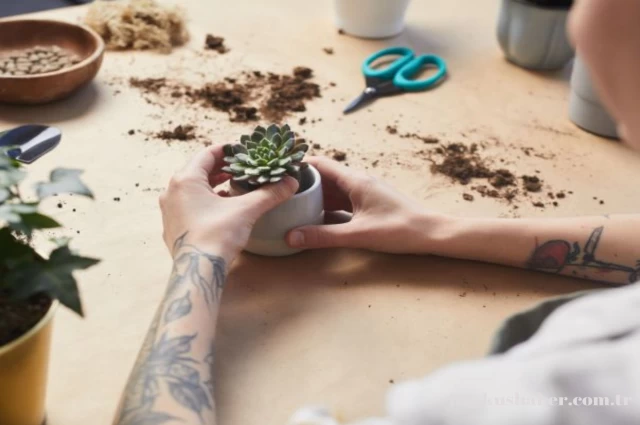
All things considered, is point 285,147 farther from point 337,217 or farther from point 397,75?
point 397,75

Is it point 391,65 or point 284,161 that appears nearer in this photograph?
point 284,161

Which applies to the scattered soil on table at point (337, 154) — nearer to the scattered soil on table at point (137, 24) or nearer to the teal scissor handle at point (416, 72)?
the teal scissor handle at point (416, 72)

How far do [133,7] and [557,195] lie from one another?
3.18 ft

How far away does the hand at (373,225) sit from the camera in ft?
3.20

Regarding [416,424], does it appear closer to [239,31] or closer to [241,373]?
[241,373]

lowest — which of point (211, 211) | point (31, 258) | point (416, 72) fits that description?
point (416, 72)

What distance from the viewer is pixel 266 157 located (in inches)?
37.2

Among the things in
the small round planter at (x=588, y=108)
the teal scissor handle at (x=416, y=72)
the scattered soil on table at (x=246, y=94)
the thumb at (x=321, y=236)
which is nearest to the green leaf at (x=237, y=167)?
the thumb at (x=321, y=236)

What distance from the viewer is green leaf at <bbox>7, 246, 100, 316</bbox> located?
2.00ft

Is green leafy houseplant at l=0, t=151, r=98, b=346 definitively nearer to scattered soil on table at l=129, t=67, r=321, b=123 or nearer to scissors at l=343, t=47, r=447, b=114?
scattered soil on table at l=129, t=67, r=321, b=123

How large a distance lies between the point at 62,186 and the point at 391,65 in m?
0.97

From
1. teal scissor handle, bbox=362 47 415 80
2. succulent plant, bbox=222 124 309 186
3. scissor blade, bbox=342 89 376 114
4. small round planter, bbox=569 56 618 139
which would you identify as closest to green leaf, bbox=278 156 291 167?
succulent plant, bbox=222 124 309 186

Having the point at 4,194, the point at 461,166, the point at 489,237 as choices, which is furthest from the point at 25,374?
the point at 461,166

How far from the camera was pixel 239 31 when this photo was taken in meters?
1.63
